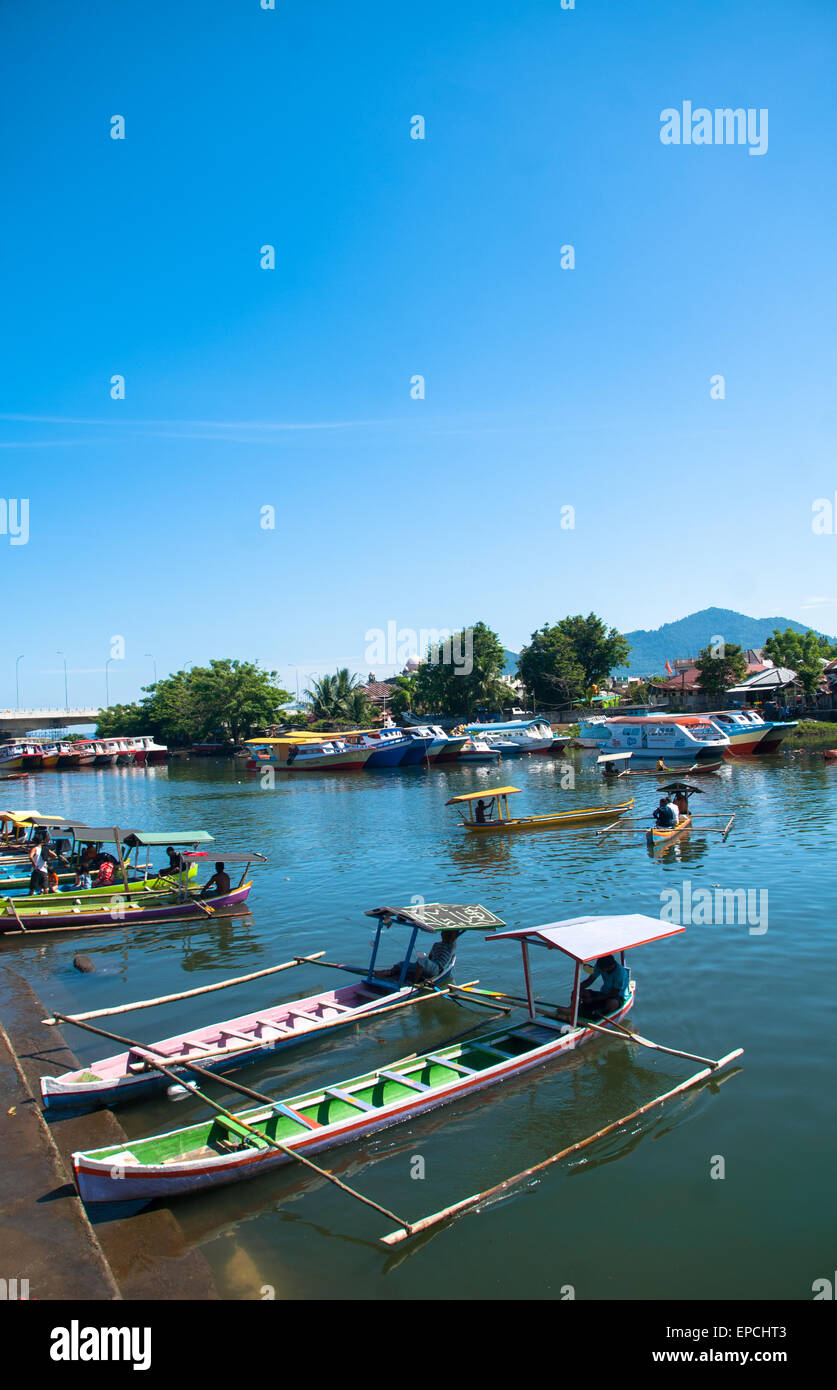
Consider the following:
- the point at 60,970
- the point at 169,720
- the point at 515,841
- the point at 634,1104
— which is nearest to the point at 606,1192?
the point at 634,1104

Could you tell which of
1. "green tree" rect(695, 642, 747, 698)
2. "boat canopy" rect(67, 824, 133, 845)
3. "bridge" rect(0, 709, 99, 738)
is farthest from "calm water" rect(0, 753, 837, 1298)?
"bridge" rect(0, 709, 99, 738)

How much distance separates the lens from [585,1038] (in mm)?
12289

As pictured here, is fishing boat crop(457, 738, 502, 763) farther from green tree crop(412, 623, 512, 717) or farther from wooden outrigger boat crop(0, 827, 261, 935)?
wooden outrigger boat crop(0, 827, 261, 935)

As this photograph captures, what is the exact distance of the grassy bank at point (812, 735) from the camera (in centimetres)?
6092

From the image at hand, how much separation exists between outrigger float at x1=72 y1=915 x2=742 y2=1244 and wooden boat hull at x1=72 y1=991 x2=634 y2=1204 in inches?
0.5

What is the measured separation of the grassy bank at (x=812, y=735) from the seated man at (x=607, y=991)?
52240 millimetres

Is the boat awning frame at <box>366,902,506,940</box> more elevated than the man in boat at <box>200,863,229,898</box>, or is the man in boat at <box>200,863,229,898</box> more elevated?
the boat awning frame at <box>366,902,506,940</box>

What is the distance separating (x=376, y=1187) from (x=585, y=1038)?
4203 mm

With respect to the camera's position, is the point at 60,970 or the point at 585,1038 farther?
the point at 60,970

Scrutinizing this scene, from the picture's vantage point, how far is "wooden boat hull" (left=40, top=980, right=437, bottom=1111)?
1101 centimetres

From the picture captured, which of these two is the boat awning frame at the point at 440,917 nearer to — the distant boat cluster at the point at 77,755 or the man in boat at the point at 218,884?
the man in boat at the point at 218,884

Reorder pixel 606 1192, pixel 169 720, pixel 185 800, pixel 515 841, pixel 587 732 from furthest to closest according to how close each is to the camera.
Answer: pixel 169 720
pixel 587 732
pixel 185 800
pixel 515 841
pixel 606 1192

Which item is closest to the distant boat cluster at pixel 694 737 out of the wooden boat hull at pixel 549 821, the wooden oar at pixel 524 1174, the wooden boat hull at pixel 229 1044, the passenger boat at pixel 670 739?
the passenger boat at pixel 670 739
